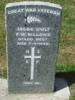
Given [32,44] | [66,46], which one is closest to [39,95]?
[32,44]

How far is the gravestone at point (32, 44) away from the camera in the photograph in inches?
219

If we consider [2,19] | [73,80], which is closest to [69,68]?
[73,80]

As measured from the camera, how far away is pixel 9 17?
5.61 meters

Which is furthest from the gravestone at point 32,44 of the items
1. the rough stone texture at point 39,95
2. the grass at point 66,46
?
the grass at point 66,46

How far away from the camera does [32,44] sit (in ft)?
19.5

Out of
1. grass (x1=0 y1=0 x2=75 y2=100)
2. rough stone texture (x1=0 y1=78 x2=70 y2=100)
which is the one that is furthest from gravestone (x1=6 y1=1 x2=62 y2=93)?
grass (x1=0 y1=0 x2=75 y2=100)

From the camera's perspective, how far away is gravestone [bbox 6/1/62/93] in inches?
219

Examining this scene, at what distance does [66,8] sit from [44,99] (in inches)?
175

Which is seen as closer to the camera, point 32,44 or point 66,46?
point 32,44

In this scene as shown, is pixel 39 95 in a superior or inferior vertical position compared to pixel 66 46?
inferior

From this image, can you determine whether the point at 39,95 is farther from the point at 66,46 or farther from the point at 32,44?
the point at 66,46

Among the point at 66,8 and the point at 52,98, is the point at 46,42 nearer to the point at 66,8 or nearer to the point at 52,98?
the point at 52,98

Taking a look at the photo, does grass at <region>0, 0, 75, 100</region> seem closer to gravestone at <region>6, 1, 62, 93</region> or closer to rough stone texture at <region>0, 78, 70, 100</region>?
rough stone texture at <region>0, 78, 70, 100</region>

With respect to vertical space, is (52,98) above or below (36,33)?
below
